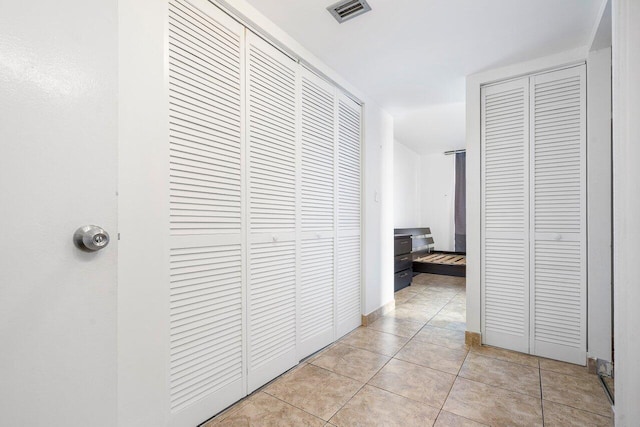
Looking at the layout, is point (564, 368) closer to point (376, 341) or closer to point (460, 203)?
point (376, 341)

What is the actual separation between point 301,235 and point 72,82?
5.47 feet

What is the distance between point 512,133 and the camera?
2.57 meters

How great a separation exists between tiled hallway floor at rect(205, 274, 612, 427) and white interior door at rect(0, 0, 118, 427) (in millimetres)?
1041

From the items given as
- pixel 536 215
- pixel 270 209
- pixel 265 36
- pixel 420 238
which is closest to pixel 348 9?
pixel 265 36

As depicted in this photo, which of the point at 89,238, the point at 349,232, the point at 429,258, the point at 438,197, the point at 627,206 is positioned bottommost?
the point at 429,258

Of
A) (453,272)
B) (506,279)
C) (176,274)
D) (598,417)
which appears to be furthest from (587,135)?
(453,272)

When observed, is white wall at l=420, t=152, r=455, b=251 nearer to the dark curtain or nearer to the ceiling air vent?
the dark curtain

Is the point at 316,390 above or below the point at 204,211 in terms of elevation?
below

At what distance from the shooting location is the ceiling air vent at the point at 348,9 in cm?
181

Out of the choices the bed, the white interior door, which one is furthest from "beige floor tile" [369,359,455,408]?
the bed

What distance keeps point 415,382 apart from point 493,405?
463 mm

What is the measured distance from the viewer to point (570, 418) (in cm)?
168

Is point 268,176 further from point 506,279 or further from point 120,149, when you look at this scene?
point 506,279

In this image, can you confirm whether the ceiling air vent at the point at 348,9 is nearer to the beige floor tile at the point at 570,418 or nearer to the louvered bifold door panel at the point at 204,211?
the louvered bifold door panel at the point at 204,211
